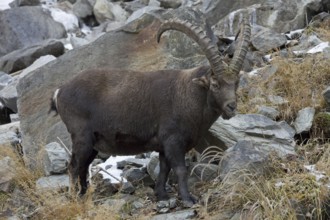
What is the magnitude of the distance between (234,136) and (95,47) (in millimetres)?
3637

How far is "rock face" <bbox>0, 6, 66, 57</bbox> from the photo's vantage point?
71.6ft

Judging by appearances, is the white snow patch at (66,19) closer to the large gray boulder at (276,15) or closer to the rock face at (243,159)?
the large gray boulder at (276,15)

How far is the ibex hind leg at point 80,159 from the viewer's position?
8.77 m

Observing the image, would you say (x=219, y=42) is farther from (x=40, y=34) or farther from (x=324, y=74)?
(x=40, y=34)

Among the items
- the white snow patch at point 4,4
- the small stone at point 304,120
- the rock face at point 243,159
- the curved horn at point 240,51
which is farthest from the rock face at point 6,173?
the white snow patch at point 4,4

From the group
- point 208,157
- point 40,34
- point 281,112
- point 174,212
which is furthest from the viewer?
point 40,34

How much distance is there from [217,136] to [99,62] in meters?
3.35

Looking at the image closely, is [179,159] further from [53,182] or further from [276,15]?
[276,15]

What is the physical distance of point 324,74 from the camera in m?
11.7

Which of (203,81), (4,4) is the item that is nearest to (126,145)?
(203,81)

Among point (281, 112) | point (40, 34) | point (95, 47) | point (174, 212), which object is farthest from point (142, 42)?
point (40, 34)

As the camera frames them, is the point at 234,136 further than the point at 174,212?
Yes

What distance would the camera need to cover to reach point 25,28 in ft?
73.3

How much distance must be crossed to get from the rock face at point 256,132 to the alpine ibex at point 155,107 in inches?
41.3
